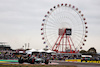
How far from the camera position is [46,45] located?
3071 inches

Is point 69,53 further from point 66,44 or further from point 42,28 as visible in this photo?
point 42,28

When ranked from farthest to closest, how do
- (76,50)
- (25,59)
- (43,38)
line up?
(76,50)
(43,38)
(25,59)

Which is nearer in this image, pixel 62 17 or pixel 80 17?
pixel 62 17

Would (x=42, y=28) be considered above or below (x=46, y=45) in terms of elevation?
above

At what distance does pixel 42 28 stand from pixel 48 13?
5868 mm

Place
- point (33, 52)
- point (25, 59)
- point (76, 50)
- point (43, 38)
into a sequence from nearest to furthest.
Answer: point (25, 59)
point (33, 52)
point (43, 38)
point (76, 50)

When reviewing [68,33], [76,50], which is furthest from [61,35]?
[76,50]

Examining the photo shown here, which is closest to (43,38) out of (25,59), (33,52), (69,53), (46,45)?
(46,45)

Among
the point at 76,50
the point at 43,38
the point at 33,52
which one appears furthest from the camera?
the point at 76,50

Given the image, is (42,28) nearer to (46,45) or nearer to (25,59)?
(46,45)

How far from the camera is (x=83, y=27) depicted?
80812mm

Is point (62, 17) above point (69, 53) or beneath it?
above

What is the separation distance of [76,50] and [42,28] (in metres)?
16.5

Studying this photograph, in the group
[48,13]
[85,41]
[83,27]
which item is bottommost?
[85,41]
